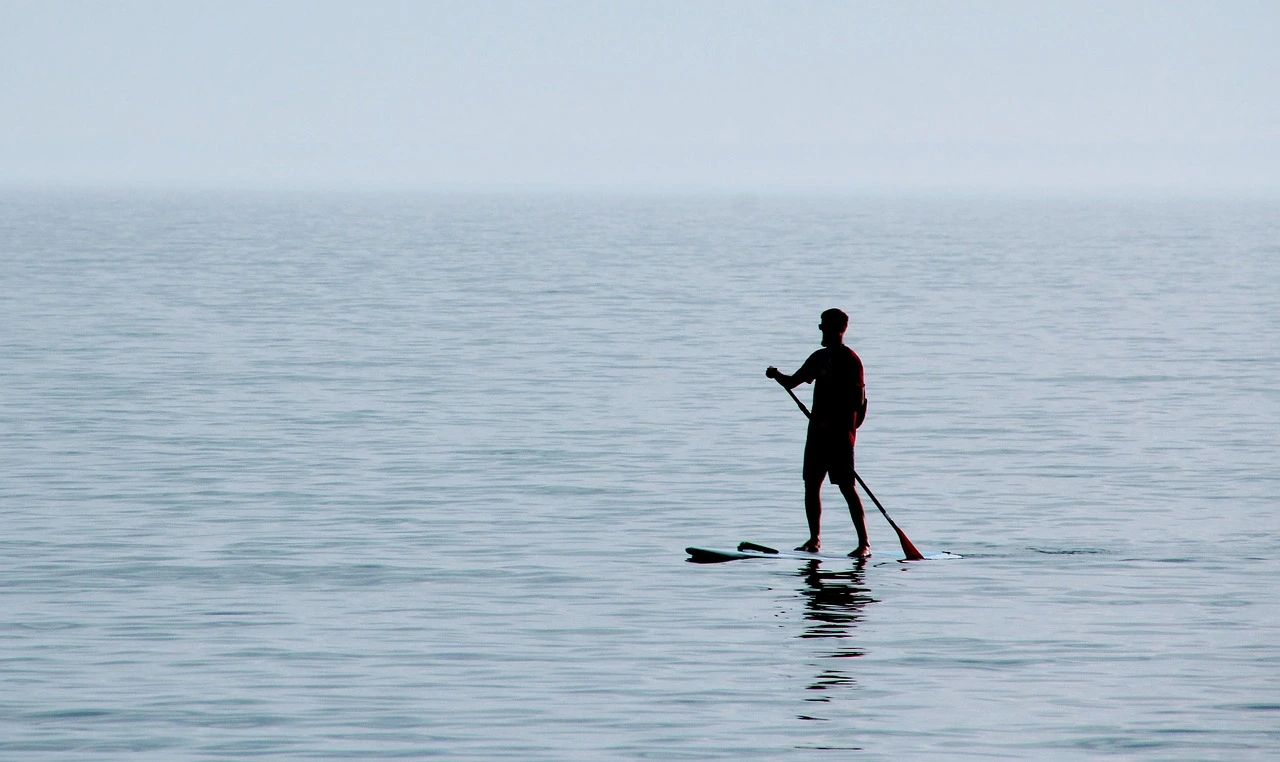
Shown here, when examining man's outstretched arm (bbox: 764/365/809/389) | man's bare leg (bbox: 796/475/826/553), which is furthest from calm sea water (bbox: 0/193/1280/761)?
man's outstretched arm (bbox: 764/365/809/389)

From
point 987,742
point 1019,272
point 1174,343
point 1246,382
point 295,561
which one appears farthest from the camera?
point 1019,272

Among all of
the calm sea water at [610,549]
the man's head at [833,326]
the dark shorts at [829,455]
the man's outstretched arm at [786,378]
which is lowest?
the calm sea water at [610,549]

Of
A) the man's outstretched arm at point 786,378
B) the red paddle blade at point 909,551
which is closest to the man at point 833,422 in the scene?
the man's outstretched arm at point 786,378

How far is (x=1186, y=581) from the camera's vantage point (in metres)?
16.2

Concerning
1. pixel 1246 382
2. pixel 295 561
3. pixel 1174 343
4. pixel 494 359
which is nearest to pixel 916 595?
pixel 295 561

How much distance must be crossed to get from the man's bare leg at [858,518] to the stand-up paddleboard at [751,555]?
0.26 ft

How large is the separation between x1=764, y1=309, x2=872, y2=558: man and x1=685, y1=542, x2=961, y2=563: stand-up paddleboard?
0.17 meters

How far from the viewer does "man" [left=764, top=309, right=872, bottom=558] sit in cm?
1667

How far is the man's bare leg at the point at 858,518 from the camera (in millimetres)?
16875

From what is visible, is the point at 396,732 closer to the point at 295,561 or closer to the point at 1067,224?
the point at 295,561

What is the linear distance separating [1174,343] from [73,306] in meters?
25.9

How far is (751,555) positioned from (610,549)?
126 cm

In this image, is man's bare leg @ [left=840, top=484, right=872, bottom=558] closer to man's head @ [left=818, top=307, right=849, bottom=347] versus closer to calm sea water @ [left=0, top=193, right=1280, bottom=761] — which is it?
calm sea water @ [left=0, top=193, right=1280, bottom=761]

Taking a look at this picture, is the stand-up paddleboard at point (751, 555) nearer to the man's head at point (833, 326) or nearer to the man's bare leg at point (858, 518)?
the man's bare leg at point (858, 518)
